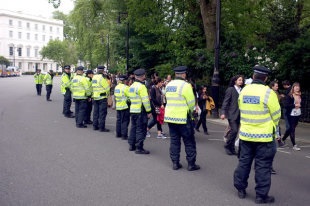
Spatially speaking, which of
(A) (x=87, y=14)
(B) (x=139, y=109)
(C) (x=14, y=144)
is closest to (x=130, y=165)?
(B) (x=139, y=109)

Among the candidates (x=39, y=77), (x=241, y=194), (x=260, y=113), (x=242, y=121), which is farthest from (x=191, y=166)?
(x=39, y=77)

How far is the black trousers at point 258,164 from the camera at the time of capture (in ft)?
17.7

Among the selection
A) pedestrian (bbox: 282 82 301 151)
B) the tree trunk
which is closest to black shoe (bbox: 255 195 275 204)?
pedestrian (bbox: 282 82 301 151)

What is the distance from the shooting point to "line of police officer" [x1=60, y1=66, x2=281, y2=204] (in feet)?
17.8

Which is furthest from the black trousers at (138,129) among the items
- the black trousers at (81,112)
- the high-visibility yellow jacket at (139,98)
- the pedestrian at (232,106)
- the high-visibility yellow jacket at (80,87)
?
the high-visibility yellow jacket at (80,87)

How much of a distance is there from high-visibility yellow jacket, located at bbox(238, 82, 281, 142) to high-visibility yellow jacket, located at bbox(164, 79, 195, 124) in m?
1.42

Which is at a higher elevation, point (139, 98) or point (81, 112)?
point (139, 98)

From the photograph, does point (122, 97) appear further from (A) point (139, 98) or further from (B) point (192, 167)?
(B) point (192, 167)

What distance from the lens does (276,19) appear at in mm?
20906

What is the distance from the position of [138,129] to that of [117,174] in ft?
6.31

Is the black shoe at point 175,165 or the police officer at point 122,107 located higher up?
the police officer at point 122,107

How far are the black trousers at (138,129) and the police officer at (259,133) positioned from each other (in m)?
3.12

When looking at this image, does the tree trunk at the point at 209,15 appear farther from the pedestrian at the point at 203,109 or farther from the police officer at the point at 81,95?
the police officer at the point at 81,95

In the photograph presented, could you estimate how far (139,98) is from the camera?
332 inches
